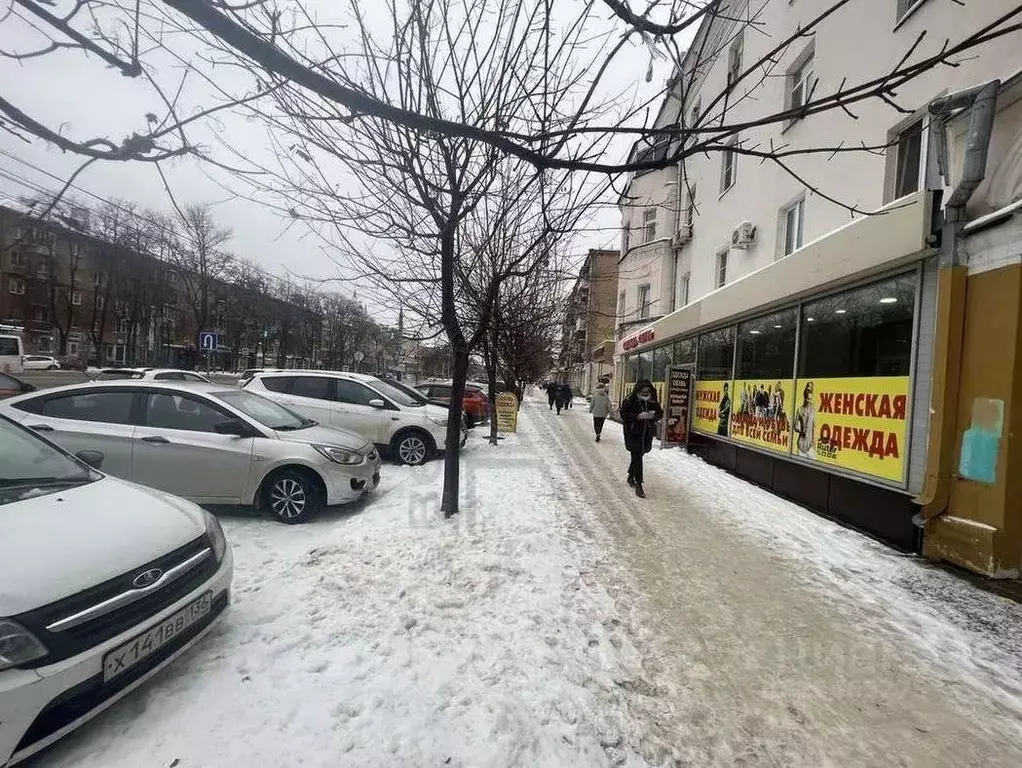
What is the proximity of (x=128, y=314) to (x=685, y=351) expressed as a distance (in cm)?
4767

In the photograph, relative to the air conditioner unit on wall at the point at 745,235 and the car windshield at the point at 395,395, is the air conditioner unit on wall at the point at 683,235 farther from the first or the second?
the car windshield at the point at 395,395

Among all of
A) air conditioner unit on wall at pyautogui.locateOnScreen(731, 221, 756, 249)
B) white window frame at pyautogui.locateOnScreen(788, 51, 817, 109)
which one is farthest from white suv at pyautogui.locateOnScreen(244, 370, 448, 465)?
white window frame at pyautogui.locateOnScreen(788, 51, 817, 109)

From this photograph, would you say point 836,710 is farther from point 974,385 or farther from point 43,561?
point 43,561

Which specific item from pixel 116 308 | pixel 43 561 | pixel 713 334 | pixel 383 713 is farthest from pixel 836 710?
pixel 116 308

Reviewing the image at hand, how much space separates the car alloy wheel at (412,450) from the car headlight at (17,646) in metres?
7.32

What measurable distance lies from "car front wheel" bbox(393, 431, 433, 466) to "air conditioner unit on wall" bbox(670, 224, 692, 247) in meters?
11.2

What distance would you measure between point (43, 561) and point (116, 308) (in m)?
53.9

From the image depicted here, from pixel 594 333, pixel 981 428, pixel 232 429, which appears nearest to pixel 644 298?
pixel 981 428

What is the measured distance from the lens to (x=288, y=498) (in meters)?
5.63

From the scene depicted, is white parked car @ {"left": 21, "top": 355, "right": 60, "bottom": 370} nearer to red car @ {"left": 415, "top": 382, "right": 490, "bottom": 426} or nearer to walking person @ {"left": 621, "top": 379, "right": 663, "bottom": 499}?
red car @ {"left": 415, "top": 382, "right": 490, "bottom": 426}

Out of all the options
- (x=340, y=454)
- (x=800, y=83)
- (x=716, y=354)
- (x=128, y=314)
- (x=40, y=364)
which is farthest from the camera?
(x=128, y=314)

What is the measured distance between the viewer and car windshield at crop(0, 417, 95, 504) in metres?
2.89

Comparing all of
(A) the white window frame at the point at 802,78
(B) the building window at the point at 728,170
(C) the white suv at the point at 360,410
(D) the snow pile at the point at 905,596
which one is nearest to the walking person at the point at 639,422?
(D) the snow pile at the point at 905,596

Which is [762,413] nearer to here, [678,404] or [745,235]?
[678,404]
